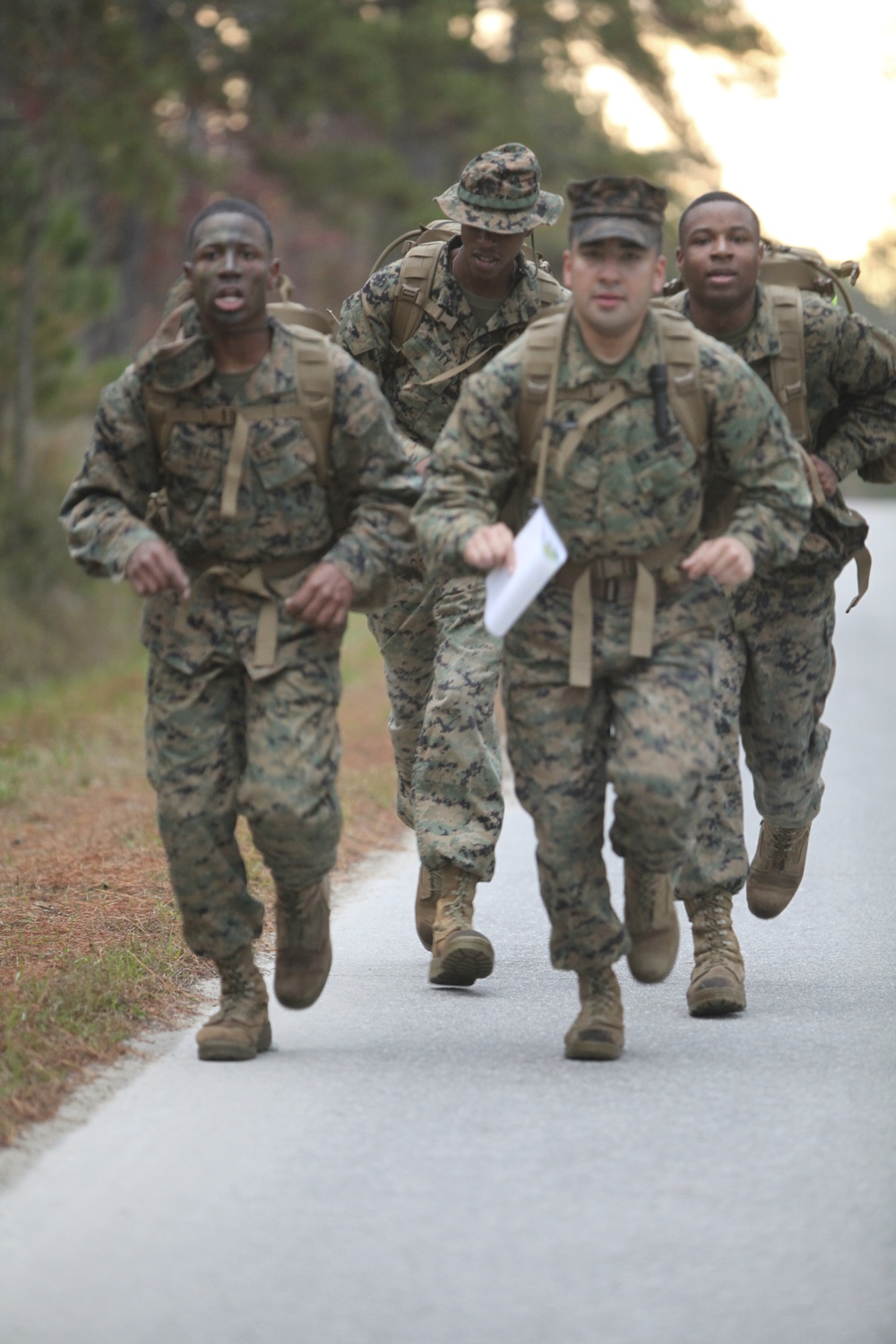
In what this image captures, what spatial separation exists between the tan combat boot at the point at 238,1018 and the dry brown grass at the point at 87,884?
27cm

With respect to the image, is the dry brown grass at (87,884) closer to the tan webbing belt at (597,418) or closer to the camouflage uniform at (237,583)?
the camouflage uniform at (237,583)

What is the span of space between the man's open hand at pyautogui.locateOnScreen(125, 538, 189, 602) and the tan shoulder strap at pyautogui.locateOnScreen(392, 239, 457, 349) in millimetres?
2145

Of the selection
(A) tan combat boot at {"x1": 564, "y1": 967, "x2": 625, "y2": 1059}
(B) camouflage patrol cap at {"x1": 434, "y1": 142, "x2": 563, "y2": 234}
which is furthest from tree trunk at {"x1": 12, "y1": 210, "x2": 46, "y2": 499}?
(A) tan combat boot at {"x1": 564, "y1": 967, "x2": 625, "y2": 1059}

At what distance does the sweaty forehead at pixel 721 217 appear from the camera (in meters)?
6.38

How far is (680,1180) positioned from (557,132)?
97.9 feet

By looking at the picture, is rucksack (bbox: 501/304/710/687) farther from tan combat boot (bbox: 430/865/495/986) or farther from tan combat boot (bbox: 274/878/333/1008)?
tan combat boot (bbox: 430/865/495/986)

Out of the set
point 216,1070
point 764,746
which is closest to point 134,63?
point 764,746

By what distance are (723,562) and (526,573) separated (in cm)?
56

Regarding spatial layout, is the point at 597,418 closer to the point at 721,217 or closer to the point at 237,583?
the point at 237,583

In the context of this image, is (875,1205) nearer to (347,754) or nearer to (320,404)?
(320,404)

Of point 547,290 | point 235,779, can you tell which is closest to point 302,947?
point 235,779

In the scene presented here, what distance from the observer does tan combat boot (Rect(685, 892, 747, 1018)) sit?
6.37 meters

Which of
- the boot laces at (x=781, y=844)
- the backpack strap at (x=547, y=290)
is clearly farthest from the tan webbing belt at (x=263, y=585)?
the boot laces at (x=781, y=844)

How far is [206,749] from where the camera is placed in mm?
5664
